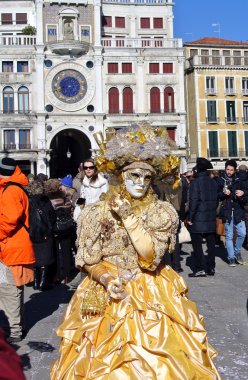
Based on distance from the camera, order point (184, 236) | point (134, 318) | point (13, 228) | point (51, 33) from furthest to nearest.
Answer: point (51, 33) → point (184, 236) → point (13, 228) → point (134, 318)

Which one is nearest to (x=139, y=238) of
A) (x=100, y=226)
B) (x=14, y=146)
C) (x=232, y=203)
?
(x=100, y=226)

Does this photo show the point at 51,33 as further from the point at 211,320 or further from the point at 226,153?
the point at 211,320

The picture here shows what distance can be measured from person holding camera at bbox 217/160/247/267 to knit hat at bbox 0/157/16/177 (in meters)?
4.37

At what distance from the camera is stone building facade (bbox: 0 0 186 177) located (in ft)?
110

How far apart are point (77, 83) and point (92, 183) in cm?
2812

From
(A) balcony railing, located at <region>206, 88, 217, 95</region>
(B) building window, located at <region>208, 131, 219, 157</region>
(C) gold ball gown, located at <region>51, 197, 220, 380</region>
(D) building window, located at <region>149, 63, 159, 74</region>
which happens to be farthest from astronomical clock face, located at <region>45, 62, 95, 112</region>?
(C) gold ball gown, located at <region>51, 197, 220, 380</region>

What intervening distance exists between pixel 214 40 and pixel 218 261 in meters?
38.3

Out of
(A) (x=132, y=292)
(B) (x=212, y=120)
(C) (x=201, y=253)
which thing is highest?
(B) (x=212, y=120)

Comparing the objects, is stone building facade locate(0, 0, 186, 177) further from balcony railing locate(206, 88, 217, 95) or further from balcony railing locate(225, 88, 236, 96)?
balcony railing locate(225, 88, 236, 96)

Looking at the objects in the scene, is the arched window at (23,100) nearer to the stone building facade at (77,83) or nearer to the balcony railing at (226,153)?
the stone building facade at (77,83)

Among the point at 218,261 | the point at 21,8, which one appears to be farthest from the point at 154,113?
the point at 218,261

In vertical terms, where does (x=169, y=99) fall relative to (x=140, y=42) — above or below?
below

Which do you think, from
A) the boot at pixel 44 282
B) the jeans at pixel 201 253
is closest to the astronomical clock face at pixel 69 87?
the jeans at pixel 201 253

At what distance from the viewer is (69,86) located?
111 feet
